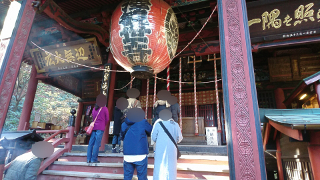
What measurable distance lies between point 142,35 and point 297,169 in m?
4.68

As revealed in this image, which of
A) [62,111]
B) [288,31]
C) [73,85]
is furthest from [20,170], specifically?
[62,111]

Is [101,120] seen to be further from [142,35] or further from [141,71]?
[142,35]

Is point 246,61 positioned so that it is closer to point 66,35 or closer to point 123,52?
point 123,52

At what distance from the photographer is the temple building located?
2.95 meters

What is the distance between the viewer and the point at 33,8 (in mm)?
4875

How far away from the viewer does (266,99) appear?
8.37 m

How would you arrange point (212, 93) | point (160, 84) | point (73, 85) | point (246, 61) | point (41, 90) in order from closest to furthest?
point (246, 61), point (212, 93), point (160, 84), point (73, 85), point (41, 90)

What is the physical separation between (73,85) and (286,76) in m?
10.5

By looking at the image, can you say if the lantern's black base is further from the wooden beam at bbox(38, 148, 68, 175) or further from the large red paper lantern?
the wooden beam at bbox(38, 148, 68, 175)

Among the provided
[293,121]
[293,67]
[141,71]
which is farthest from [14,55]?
[293,67]

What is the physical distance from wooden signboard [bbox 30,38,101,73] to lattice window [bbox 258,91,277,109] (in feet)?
23.5

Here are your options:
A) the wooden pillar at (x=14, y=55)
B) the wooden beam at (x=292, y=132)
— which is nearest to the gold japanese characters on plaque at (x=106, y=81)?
the wooden pillar at (x=14, y=55)

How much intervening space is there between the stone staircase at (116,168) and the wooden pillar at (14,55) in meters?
1.71

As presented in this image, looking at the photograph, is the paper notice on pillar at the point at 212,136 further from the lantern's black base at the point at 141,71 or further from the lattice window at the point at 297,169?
the lantern's black base at the point at 141,71
